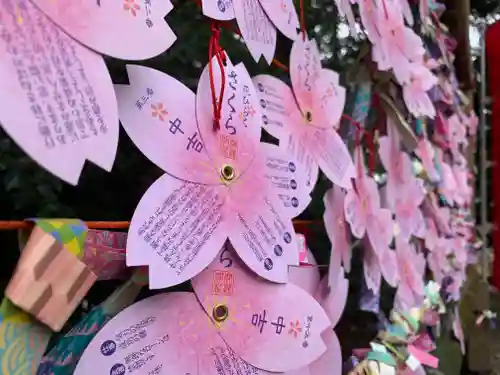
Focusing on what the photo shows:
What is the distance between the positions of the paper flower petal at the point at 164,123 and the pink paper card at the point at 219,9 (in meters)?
0.06

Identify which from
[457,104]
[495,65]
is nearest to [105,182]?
[457,104]

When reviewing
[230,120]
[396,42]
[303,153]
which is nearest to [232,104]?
[230,120]

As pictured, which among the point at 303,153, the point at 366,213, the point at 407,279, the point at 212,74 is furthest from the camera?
the point at 407,279

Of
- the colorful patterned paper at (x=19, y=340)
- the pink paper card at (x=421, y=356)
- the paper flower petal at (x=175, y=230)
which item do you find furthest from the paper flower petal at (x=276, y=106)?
the pink paper card at (x=421, y=356)

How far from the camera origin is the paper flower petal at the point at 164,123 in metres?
0.33

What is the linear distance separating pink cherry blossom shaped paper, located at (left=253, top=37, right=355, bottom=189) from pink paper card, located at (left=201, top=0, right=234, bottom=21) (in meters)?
0.07

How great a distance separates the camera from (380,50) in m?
0.64

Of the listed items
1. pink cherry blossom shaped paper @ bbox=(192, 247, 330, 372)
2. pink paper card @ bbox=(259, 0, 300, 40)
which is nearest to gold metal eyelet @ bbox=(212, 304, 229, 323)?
pink cherry blossom shaped paper @ bbox=(192, 247, 330, 372)

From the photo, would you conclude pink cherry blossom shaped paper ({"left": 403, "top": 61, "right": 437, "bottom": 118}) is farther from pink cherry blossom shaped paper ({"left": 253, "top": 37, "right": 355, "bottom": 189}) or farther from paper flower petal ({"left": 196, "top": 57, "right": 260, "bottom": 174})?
paper flower petal ({"left": 196, "top": 57, "right": 260, "bottom": 174})

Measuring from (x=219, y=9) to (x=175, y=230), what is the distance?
15 centimetres

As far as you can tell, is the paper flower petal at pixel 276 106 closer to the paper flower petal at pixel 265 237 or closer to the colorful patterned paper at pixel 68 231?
the paper flower petal at pixel 265 237

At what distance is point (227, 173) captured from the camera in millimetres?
381

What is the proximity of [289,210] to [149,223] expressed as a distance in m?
0.15

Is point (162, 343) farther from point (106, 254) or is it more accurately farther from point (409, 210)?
point (409, 210)
